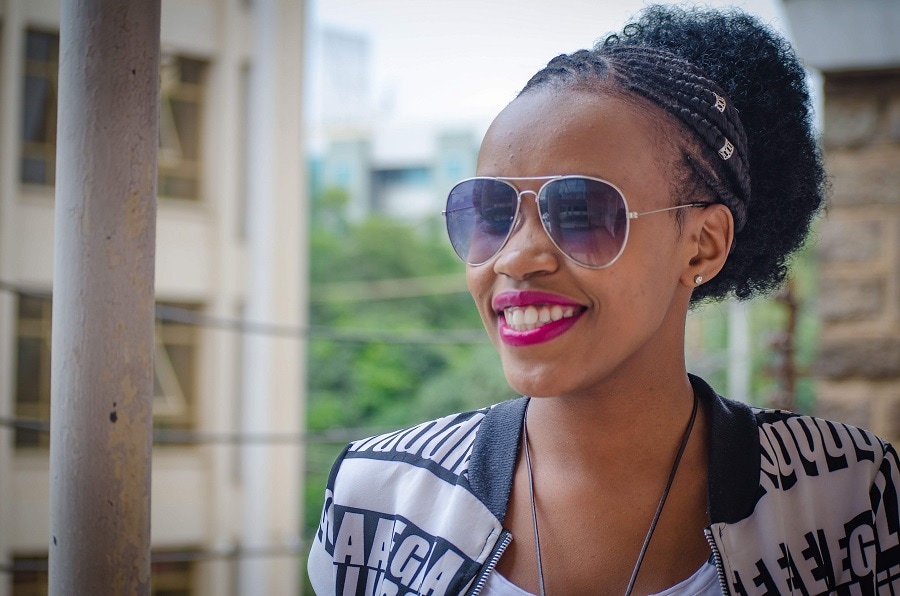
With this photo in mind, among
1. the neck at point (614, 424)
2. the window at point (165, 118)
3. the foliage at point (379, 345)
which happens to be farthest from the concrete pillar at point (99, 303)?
the foliage at point (379, 345)

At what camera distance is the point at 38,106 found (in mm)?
13383

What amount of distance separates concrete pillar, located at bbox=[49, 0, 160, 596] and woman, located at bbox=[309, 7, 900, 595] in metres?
0.43

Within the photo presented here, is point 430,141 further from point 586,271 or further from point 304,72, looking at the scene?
point 586,271

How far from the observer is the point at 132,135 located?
120 cm

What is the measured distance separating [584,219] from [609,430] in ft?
1.14

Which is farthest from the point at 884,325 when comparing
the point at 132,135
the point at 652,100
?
the point at 132,135

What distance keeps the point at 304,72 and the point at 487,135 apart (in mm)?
13339

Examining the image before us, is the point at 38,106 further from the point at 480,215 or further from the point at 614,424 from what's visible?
the point at 614,424

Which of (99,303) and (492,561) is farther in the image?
(492,561)

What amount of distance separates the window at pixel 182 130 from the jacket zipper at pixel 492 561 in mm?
14118

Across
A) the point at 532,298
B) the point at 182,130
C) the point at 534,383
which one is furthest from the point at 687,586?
the point at 182,130

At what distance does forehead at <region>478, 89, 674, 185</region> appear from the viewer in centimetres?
138

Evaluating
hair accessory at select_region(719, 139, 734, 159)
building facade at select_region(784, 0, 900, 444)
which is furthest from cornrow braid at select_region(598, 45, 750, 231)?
building facade at select_region(784, 0, 900, 444)

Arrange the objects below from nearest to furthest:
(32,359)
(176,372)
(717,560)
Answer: (717,560)
(32,359)
(176,372)
